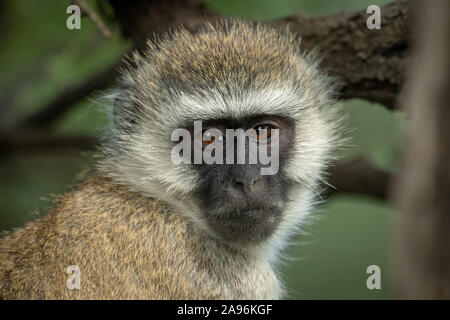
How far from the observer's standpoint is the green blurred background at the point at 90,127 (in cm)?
559

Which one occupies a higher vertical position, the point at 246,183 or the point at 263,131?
the point at 263,131

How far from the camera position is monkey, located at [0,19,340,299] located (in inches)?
151

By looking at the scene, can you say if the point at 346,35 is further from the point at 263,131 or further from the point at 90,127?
the point at 90,127

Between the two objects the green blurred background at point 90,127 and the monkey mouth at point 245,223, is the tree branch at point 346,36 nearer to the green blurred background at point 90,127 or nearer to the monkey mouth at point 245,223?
the green blurred background at point 90,127

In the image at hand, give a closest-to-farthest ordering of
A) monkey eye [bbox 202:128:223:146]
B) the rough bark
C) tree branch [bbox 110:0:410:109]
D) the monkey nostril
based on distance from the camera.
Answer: the rough bark < the monkey nostril < monkey eye [bbox 202:128:223:146] < tree branch [bbox 110:0:410:109]

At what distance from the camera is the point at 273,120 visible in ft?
14.0

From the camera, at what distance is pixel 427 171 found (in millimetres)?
1599

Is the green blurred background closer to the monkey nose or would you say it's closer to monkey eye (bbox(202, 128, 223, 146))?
monkey eye (bbox(202, 128, 223, 146))

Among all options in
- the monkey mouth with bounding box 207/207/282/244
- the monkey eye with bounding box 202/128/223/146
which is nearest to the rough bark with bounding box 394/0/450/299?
the monkey mouth with bounding box 207/207/282/244

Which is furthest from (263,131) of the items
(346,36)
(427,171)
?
(427,171)

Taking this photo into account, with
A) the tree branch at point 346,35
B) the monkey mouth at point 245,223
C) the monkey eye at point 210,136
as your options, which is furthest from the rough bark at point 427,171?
the tree branch at point 346,35

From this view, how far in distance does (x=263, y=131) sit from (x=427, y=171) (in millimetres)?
2569

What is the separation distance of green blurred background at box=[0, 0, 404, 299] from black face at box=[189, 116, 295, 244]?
1.06m
